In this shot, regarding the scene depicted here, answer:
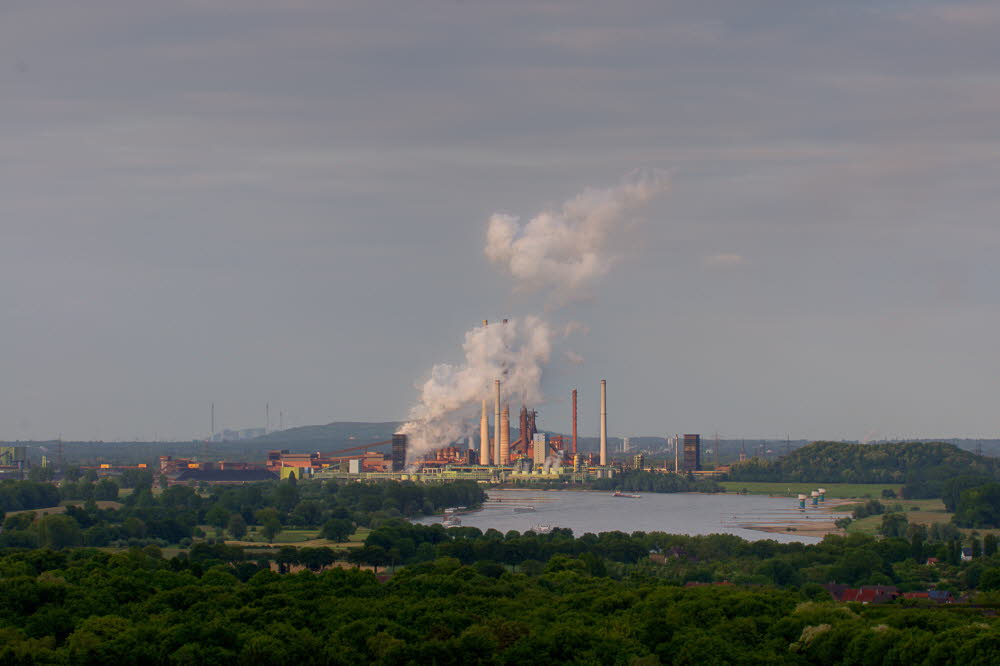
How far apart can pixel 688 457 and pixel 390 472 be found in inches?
1725

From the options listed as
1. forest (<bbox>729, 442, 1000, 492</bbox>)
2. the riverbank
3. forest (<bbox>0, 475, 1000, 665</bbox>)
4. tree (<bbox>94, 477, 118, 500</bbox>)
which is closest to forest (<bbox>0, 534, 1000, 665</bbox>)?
forest (<bbox>0, 475, 1000, 665</bbox>)

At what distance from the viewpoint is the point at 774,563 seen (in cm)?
6375

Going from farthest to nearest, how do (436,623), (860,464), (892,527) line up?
(860,464) < (892,527) < (436,623)

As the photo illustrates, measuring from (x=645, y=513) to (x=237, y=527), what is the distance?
42.4 m

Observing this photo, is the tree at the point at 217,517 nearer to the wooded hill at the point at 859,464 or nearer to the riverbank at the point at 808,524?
the riverbank at the point at 808,524

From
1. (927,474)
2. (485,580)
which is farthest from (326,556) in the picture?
(927,474)

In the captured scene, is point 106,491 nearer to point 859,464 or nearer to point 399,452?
point 399,452

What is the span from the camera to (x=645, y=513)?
403ft

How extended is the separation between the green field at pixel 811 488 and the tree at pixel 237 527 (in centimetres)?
7781

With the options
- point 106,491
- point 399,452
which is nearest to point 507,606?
point 106,491

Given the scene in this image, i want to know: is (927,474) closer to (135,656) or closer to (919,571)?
(919,571)

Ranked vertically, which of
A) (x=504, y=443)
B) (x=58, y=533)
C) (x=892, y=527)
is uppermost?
(x=504, y=443)

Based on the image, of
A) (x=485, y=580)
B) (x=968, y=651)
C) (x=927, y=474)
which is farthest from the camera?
(x=927, y=474)

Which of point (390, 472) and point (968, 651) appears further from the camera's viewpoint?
point (390, 472)
